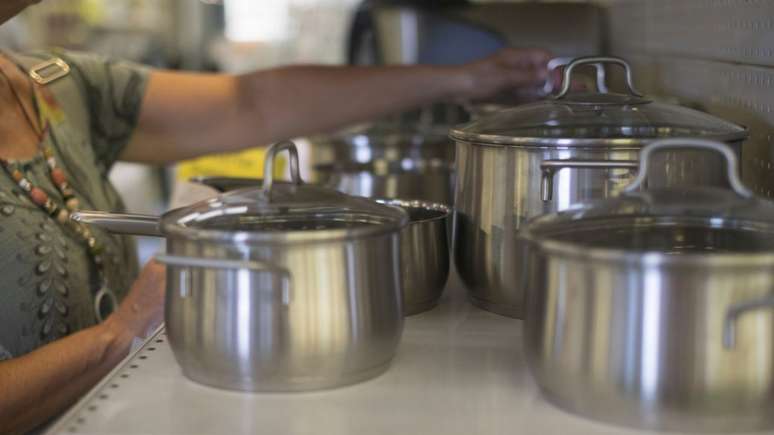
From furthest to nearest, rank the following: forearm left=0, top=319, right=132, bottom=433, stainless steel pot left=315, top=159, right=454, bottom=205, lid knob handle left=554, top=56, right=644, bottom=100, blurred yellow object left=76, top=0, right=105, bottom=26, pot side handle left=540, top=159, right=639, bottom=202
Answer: blurred yellow object left=76, top=0, right=105, bottom=26 → stainless steel pot left=315, top=159, right=454, bottom=205 → forearm left=0, top=319, right=132, bottom=433 → lid knob handle left=554, top=56, right=644, bottom=100 → pot side handle left=540, top=159, right=639, bottom=202

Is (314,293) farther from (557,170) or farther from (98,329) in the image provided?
(98,329)

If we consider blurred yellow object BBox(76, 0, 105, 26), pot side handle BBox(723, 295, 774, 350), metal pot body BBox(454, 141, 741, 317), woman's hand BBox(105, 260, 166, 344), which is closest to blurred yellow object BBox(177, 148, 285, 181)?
woman's hand BBox(105, 260, 166, 344)

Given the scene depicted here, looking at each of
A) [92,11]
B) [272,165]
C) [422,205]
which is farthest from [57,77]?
[92,11]

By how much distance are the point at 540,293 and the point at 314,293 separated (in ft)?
0.54

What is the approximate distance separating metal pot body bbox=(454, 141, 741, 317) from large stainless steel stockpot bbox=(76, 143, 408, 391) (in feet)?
0.48

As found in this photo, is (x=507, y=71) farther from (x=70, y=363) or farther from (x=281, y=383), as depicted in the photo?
(x=281, y=383)

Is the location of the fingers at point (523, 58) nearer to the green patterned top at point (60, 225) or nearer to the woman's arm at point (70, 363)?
the green patterned top at point (60, 225)

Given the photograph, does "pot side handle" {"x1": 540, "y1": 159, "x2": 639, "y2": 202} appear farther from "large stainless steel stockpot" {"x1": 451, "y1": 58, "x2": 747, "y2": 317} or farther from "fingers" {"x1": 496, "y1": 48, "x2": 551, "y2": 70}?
"fingers" {"x1": 496, "y1": 48, "x2": 551, "y2": 70}

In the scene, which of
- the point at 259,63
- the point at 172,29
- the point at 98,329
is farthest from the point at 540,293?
the point at 172,29

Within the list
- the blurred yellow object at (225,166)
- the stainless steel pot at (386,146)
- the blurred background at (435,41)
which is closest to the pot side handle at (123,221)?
the blurred background at (435,41)

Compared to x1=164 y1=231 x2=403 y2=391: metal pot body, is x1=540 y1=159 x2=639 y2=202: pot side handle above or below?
above

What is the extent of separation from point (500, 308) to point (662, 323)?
1.16 ft

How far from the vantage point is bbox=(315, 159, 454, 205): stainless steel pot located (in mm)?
1444

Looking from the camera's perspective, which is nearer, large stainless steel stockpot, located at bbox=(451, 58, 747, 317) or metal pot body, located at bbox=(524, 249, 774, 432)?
metal pot body, located at bbox=(524, 249, 774, 432)
